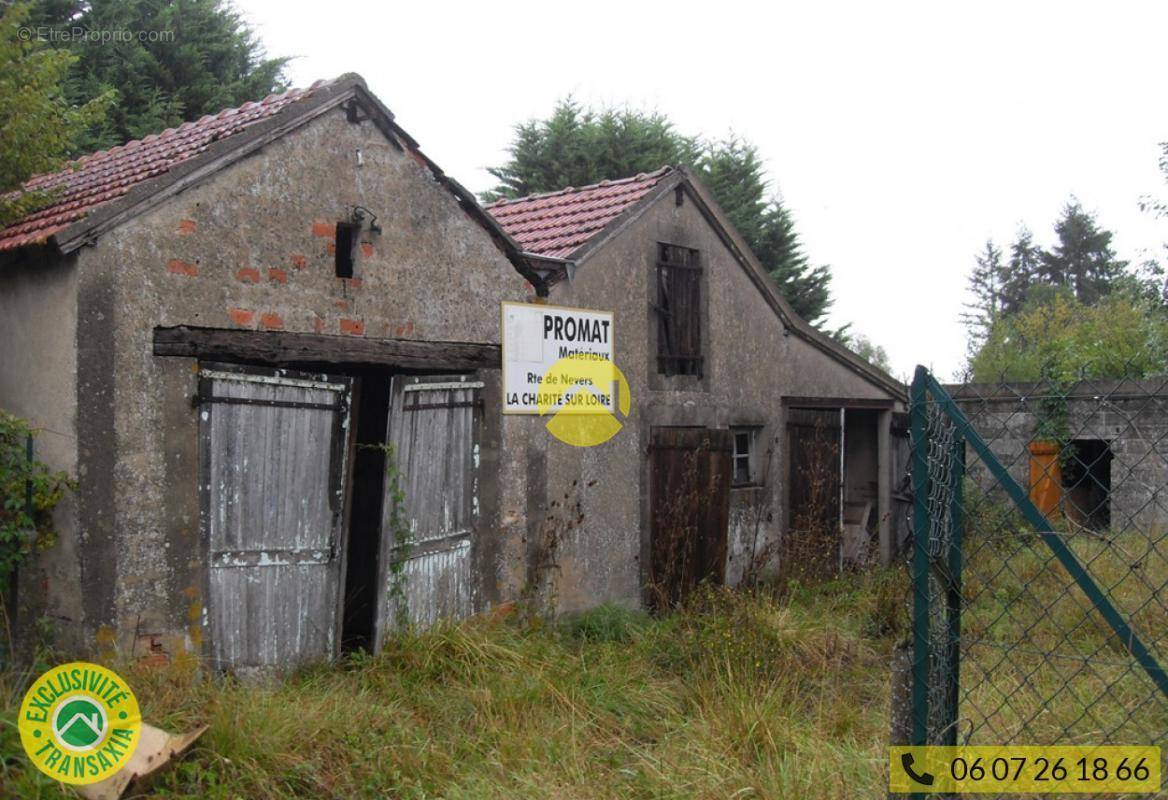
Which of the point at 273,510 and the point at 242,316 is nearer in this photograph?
the point at 242,316

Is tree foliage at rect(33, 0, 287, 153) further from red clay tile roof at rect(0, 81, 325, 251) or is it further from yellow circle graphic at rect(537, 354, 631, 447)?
yellow circle graphic at rect(537, 354, 631, 447)

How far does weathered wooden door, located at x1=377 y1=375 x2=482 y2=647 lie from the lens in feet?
24.1

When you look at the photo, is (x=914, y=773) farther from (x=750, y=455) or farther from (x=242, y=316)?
(x=750, y=455)

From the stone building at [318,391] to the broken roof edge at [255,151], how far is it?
0.02 metres

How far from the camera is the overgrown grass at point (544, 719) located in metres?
4.85

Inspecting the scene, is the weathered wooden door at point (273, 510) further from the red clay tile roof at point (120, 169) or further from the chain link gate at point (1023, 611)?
the chain link gate at point (1023, 611)

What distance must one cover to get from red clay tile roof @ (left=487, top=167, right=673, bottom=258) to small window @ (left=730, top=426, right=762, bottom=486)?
9.62 feet

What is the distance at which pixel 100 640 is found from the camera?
233 inches

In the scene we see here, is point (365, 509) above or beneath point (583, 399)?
beneath

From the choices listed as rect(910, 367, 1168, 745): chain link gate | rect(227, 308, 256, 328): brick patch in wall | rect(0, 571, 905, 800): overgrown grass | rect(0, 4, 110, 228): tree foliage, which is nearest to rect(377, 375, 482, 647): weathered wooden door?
rect(0, 571, 905, 800): overgrown grass

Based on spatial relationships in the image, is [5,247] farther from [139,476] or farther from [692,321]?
[692,321]

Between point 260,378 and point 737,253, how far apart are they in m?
5.90

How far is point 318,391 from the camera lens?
7016 millimetres

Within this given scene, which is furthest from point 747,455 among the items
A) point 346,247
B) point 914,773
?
point 914,773
